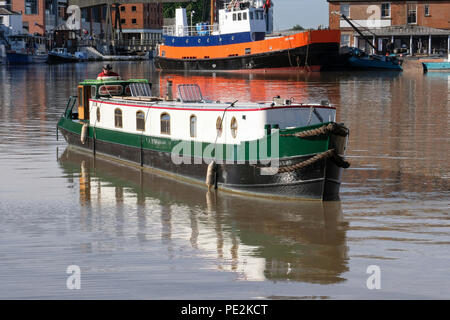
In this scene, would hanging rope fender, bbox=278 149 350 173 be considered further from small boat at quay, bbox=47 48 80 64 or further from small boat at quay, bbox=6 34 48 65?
small boat at quay, bbox=47 48 80 64

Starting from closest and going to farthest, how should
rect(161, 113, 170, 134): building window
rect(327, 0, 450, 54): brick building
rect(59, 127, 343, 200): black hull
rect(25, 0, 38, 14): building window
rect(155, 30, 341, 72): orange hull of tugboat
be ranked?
1. rect(59, 127, 343, 200): black hull
2. rect(161, 113, 170, 134): building window
3. rect(155, 30, 341, 72): orange hull of tugboat
4. rect(327, 0, 450, 54): brick building
5. rect(25, 0, 38, 14): building window

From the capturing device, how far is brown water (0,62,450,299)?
11.7 m

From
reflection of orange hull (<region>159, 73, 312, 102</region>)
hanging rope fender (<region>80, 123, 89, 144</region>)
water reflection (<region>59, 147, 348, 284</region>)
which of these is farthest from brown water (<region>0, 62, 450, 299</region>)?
reflection of orange hull (<region>159, 73, 312, 102</region>)

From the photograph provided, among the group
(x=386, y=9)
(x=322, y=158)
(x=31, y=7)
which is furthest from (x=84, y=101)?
(x=31, y=7)

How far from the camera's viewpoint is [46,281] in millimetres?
11836

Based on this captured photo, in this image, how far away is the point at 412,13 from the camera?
8950 centimetres

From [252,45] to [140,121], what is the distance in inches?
2385

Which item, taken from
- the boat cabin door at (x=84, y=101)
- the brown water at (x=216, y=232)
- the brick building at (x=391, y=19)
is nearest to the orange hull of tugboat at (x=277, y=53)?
the brick building at (x=391, y=19)

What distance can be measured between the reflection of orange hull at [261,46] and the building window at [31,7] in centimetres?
6382

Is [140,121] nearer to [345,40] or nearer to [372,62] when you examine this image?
[372,62]

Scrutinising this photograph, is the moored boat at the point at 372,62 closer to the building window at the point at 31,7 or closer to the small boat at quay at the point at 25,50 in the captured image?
the small boat at quay at the point at 25,50

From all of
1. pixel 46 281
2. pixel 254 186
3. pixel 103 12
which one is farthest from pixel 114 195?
pixel 103 12

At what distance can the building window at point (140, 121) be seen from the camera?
73.7 feet
